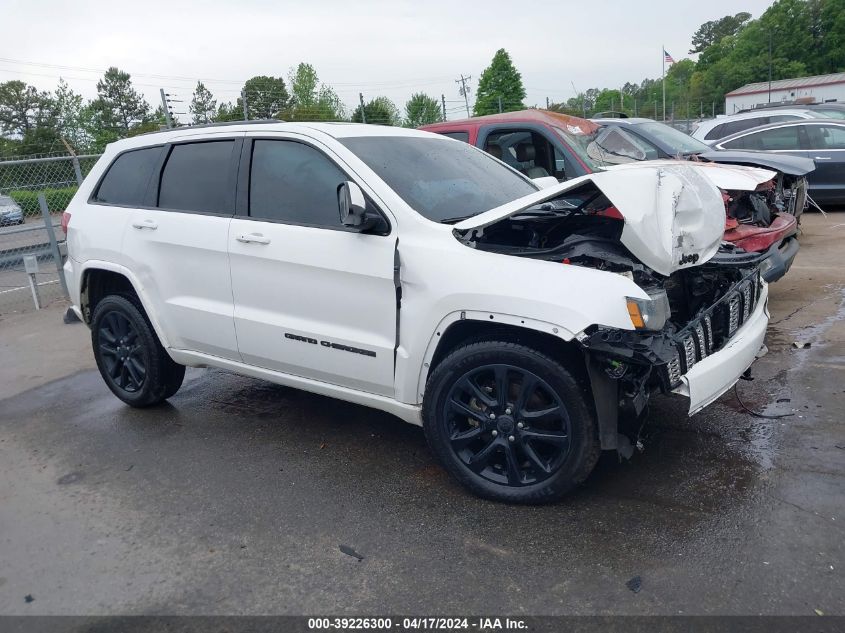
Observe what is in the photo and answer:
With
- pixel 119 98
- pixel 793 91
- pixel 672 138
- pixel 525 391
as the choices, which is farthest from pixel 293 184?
pixel 793 91

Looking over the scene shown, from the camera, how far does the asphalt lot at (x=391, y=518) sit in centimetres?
284

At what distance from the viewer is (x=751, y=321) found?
3.87 m

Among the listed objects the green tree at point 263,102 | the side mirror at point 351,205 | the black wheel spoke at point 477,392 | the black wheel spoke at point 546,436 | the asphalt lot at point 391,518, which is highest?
the green tree at point 263,102

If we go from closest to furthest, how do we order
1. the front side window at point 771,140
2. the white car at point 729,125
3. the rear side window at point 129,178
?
1. the rear side window at point 129,178
2. the front side window at point 771,140
3. the white car at point 729,125

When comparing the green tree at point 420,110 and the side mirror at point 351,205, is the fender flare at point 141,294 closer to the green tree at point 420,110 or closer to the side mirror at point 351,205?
the side mirror at point 351,205

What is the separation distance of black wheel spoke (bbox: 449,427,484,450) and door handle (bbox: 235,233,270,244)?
5.11ft

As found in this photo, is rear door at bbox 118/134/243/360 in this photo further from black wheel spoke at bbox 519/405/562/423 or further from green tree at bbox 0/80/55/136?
green tree at bbox 0/80/55/136

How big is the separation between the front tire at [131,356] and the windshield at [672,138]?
21.8ft

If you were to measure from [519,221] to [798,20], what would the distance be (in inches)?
3355

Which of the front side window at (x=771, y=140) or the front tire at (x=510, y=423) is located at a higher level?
the front side window at (x=771, y=140)

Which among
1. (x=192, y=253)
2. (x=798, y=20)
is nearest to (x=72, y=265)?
(x=192, y=253)

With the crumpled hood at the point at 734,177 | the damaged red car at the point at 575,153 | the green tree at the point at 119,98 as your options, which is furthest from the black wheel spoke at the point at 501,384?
the green tree at the point at 119,98

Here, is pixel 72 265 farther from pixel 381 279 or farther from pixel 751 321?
pixel 751 321

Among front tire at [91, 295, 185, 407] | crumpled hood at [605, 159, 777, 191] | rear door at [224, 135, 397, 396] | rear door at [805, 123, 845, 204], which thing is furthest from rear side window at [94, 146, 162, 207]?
rear door at [805, 123, 845, 204]
